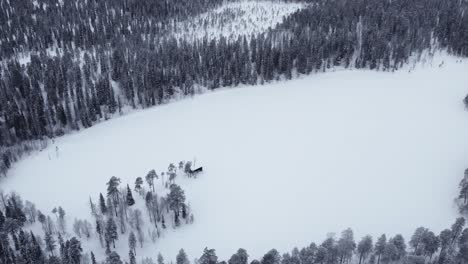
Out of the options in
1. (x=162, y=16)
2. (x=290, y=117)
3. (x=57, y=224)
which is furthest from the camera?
(x=162, y=16)

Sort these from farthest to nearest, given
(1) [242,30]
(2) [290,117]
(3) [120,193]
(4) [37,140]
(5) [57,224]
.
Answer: (1) [242,30] → (2) [290,117] → (4) [37,140] → (3) [120,193] → (5) [57,224]

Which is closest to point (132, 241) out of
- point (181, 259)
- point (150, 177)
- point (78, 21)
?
point (181, 259)

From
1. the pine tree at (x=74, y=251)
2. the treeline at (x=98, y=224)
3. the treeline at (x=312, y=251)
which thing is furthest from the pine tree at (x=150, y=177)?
the pine tree at (x=74, y=251)

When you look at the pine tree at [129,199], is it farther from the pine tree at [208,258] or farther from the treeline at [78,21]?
the treeline at [78,21]

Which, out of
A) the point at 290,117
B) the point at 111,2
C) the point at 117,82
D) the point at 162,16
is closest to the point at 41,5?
the point at 111,2

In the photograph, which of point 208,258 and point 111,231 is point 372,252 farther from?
point 111,231

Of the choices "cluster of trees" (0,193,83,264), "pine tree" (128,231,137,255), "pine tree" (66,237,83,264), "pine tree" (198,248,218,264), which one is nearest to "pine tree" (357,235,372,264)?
"pine tree" (198,248,218,264)

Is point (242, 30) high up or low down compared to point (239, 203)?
up

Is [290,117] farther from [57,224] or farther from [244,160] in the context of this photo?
[57,224]

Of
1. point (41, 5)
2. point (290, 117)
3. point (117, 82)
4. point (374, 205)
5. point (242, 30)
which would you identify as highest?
point (41, 5)
